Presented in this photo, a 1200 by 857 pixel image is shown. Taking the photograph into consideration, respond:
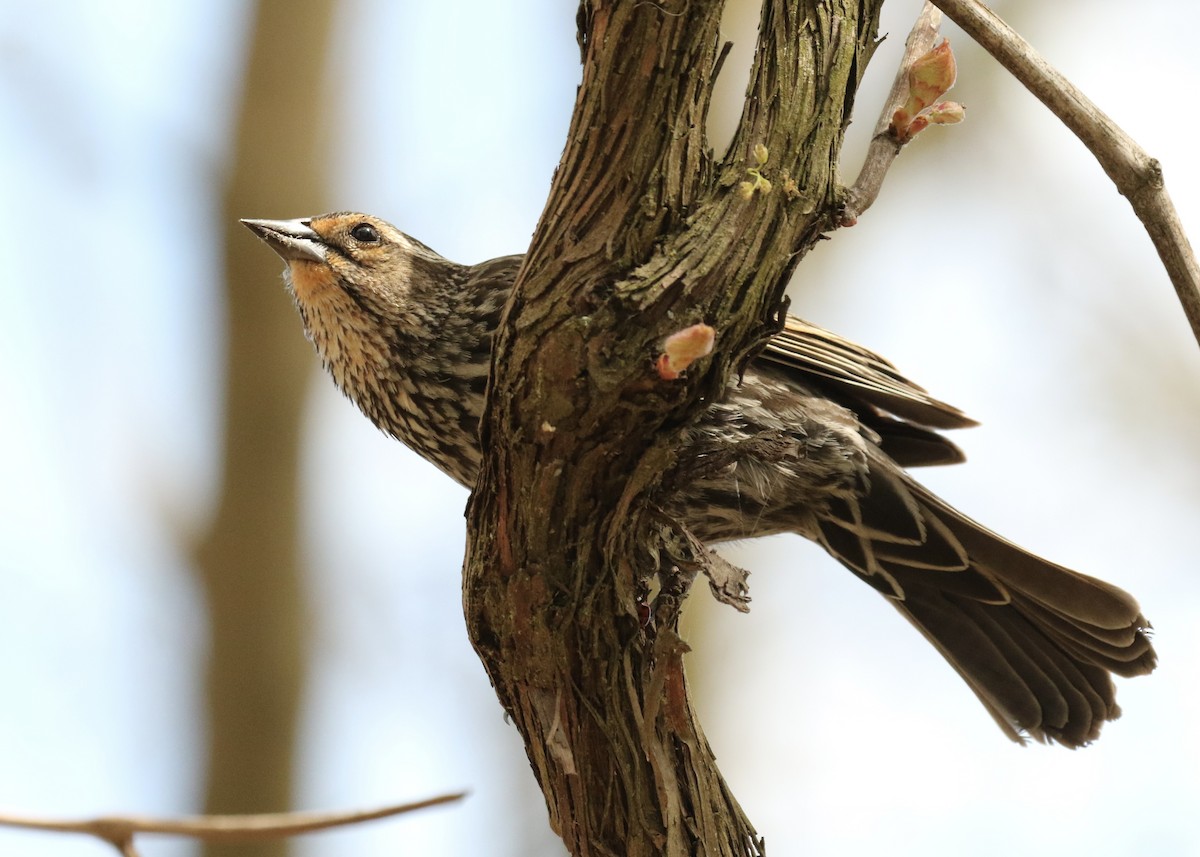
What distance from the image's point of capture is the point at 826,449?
2961 mm

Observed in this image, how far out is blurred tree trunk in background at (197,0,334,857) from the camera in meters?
5.21

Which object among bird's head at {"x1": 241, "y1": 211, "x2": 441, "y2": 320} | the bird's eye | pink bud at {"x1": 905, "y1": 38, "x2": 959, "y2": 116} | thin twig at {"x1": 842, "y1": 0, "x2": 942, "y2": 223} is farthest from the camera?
the bird's eye

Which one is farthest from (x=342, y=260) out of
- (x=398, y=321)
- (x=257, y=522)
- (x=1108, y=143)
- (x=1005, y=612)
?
(x=257, y=522)

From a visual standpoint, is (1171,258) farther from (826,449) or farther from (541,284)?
(826,449)

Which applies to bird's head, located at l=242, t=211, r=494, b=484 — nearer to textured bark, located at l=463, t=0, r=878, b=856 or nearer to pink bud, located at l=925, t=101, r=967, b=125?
textured bark, located at l=463, t=0, r=878, b=856

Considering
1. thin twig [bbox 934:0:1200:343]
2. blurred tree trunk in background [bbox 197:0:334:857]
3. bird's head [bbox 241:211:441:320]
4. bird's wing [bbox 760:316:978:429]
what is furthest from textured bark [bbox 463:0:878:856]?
blurred tree trunk in background [bbox 197:0:334:857]

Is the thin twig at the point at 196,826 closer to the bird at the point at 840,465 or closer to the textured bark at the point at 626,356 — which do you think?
the textured bark at the point at 626,356

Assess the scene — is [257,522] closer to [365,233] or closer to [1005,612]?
[365,233]

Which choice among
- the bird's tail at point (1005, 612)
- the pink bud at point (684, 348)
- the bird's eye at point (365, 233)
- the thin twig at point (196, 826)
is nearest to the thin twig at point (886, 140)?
the pink bud at point (684, 348)

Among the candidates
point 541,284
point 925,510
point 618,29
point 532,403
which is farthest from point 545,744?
point 925,510

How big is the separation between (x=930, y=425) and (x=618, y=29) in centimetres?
156

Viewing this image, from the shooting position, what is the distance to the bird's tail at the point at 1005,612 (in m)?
3.00

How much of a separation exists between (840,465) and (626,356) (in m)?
1.25

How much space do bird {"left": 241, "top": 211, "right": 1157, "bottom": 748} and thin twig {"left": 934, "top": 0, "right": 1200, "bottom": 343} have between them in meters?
1.02
